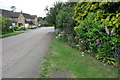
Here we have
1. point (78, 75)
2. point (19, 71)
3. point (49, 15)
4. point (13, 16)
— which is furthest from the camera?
point (13, 16)

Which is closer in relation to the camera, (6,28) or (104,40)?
(104,40)

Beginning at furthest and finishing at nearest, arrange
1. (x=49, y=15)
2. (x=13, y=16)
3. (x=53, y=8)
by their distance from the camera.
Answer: (x=13, y=16), (x=49, y=15), (x=53, y=8)

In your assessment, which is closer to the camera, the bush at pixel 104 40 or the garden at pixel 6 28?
the bush at pixel 104 40

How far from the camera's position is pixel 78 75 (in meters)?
3.49

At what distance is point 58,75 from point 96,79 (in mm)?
1233

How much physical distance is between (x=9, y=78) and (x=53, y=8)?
16359mm

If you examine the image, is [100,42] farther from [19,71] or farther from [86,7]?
[19,71]

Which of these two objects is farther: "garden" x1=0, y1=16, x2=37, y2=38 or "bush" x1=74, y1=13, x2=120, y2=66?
"garden" x1=0, y1=16, x2=37, y2=38

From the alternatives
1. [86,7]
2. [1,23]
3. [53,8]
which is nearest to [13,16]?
[1,23]

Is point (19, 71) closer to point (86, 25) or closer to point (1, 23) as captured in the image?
point (86, 25)

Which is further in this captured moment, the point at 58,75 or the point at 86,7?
the point at 86,7

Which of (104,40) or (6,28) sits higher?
(6,28)

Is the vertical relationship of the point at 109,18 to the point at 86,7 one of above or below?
below

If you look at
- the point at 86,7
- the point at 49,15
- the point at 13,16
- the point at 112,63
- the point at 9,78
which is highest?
the point at 13,16
